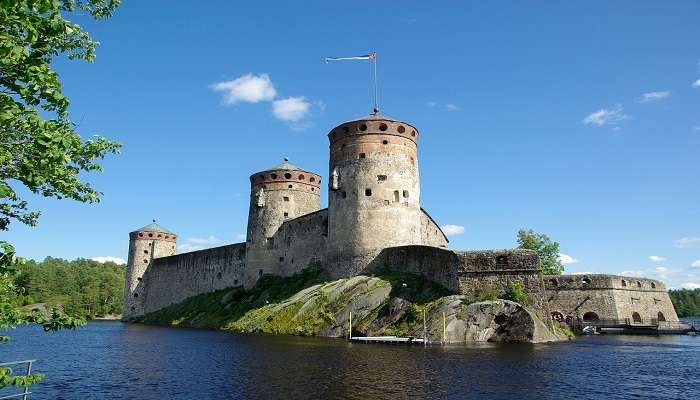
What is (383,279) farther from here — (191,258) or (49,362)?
(191,258)

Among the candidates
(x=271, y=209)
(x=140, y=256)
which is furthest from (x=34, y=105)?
(x=140, y=256)

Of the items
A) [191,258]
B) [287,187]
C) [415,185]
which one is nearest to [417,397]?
[415,185]

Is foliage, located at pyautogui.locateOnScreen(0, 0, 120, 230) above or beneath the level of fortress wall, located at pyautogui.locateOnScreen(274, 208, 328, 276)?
beneath

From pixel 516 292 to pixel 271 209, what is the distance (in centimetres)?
2764

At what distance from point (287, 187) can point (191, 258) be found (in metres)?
20.6

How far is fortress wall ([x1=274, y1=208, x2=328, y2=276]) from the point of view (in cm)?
4422

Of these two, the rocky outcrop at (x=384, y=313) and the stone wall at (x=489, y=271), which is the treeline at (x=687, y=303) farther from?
the rocky outcrop at (x=384, y=313)

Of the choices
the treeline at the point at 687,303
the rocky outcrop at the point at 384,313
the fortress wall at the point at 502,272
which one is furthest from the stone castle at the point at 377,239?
the treeline at the point at 687,303

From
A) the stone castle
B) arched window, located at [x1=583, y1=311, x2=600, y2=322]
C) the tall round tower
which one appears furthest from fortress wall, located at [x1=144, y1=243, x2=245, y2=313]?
arched window, located at [x1=583, y1=311, x2=600, y2=322]

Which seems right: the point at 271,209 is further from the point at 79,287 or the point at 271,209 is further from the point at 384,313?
the point at 79,287

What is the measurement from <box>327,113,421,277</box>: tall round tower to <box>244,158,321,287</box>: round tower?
9676 mm

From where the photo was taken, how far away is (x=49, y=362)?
2256cm

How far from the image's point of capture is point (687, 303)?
5354 inches

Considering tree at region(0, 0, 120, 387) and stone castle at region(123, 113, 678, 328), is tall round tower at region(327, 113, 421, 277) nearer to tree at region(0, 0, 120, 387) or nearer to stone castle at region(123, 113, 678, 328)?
stone castle at region(123, 113, 678, 328)
